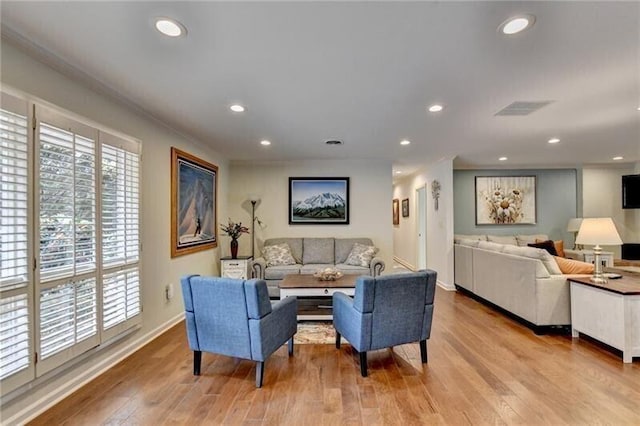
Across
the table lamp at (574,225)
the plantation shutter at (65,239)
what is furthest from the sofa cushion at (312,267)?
the table lamp at (574,225)

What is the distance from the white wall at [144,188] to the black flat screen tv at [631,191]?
8.53 meters

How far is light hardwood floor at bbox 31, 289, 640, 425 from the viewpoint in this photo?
207 centimetres

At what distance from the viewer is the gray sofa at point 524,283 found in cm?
349

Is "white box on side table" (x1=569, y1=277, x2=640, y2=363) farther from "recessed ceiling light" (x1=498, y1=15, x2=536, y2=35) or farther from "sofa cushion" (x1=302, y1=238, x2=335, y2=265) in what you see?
"sofa cushion" (x1=302, y1=238, x2=335, y2=265)

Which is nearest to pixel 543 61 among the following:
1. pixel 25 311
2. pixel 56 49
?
pixel 56 49

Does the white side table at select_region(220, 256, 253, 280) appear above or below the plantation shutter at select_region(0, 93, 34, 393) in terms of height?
below

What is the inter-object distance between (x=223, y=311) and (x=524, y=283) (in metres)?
3.35

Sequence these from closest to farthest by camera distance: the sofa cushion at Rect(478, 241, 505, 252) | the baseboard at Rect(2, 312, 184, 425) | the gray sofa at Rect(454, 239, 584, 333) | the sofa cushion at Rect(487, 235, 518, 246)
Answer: the baseboard at Rect(2, 312, 184, 425)
the gray sofa at Rect(454, 239, 584, 333)
the sofa cushion at Rect(478, 241, 505, 252)
the sofa cushion at Rect(487, 235, 518, 246)

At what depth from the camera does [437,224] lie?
6262 mm

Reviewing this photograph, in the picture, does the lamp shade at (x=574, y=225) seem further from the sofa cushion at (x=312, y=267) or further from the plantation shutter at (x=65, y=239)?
the plantation shutter at (x=65, y=239)

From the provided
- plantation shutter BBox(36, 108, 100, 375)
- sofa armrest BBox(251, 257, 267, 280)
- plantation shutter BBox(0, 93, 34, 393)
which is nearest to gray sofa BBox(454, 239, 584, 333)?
sofa armrest BBox(251, 257, 267, 280)

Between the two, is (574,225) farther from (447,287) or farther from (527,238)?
(447,287)

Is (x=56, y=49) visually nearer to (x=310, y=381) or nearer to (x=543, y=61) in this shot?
(x=310, y=381)

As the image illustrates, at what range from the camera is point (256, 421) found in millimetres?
2025
